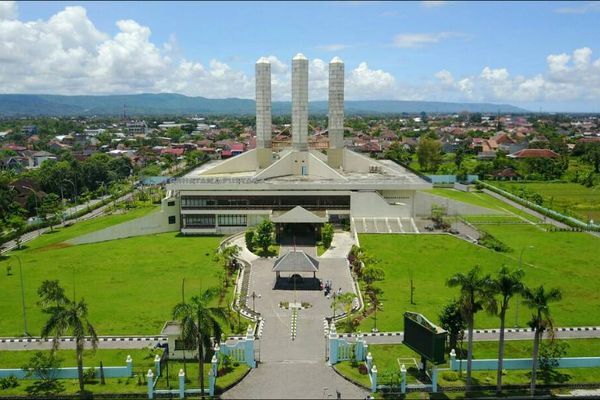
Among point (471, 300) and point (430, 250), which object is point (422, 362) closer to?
point (471, 300)

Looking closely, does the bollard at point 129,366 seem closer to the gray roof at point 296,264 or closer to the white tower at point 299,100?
the gray roof at point 296,264

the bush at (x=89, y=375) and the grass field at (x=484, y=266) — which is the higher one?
the grass field at (x=484, y=266)

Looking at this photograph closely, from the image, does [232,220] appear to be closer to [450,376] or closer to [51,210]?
[51,210]

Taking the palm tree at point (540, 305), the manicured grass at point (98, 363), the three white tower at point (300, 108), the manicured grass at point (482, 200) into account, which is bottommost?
the manicured grass at point (98, 363)

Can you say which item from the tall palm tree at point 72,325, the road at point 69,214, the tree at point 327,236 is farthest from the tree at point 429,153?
the tall palm tree at point 72,325

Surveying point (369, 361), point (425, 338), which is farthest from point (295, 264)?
point (425, 338)

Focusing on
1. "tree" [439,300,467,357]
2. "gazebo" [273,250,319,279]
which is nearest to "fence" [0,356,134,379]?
"gazebo" [273,250,319,279]
